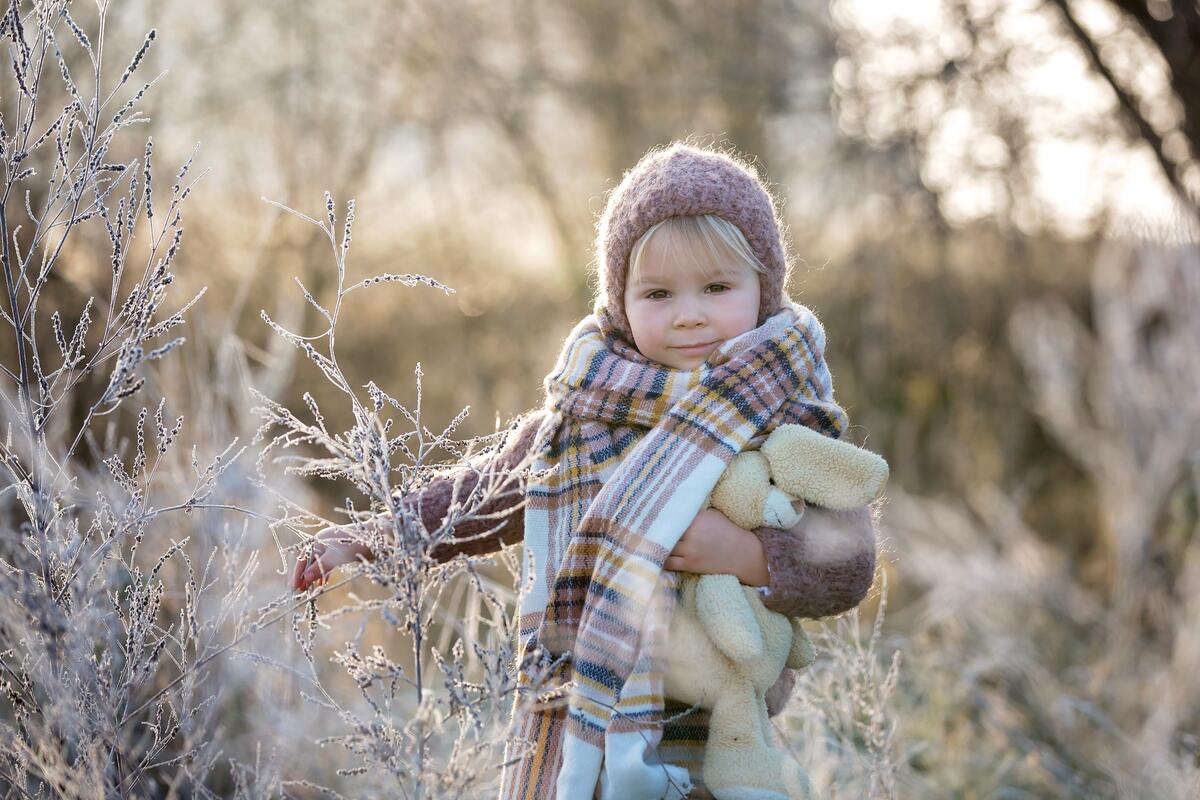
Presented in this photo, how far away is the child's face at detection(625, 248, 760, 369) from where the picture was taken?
220 cm

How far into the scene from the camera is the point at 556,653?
210 centimetres

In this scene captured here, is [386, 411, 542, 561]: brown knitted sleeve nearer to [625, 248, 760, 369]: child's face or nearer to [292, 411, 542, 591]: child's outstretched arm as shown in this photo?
[292, 411, 542, 591]: child's outstretched arm

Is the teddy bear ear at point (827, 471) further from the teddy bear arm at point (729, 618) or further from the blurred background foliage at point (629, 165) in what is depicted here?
the blurred background foliage at point (629, 165)

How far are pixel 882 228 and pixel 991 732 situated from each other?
16.1ft

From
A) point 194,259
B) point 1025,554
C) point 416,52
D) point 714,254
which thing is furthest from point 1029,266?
point 714,254

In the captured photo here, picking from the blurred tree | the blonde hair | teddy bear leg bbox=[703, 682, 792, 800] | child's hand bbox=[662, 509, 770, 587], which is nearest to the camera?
teddy bear leg bbox=[703, 682, 792, 800]

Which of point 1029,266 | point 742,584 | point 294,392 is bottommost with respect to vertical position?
point 294,392

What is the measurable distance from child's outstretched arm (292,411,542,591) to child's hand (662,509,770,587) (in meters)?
0.30

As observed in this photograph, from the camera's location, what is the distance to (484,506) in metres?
2.32

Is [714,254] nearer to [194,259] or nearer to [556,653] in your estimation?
[556,653]

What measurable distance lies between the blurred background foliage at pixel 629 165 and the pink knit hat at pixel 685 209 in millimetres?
4188

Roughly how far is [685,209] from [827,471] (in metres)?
0.54

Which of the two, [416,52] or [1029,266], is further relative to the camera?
[416,52]

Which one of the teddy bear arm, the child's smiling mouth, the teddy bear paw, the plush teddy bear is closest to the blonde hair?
the child's smiling mouth
